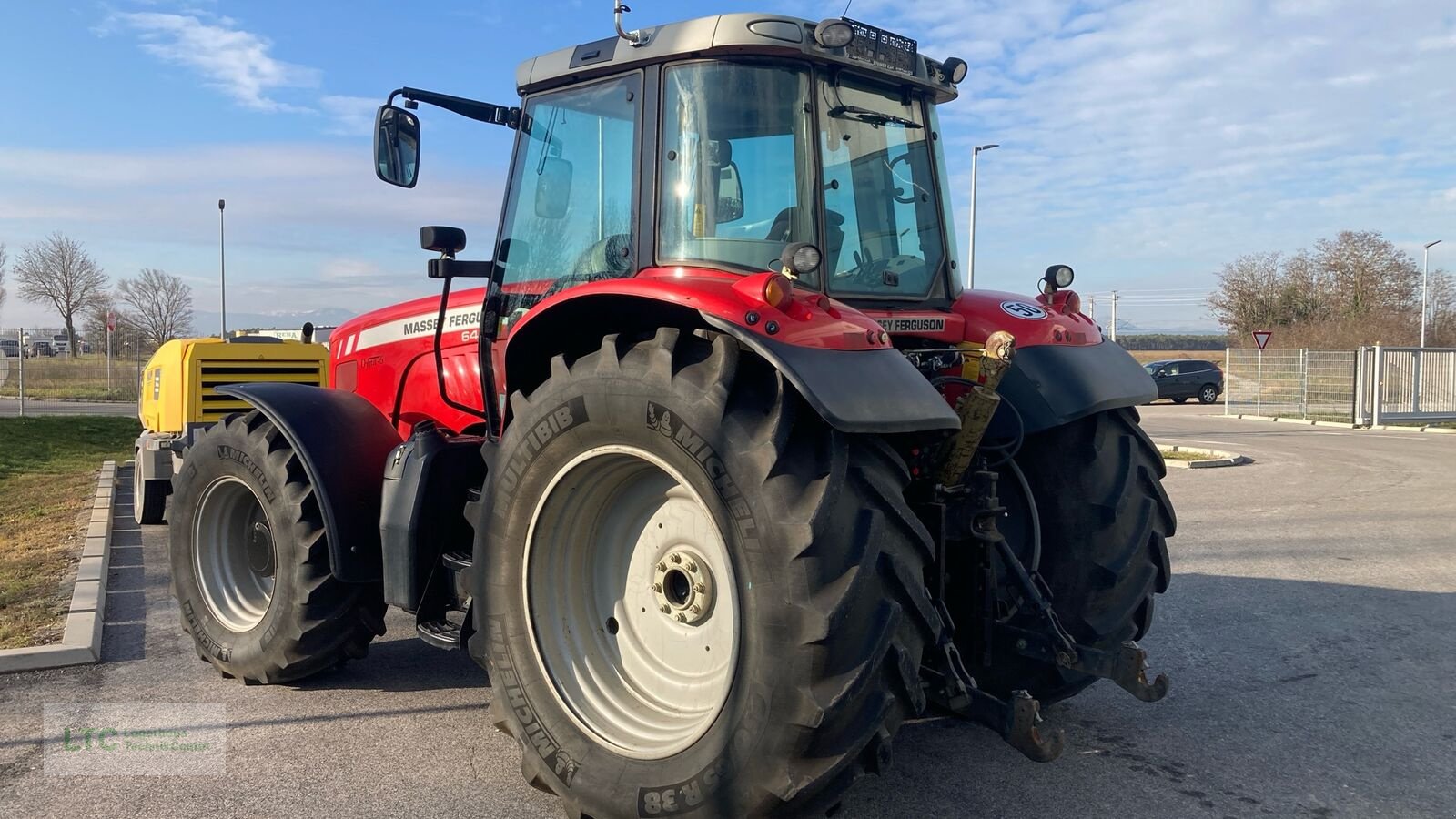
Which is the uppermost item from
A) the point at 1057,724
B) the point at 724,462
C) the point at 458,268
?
the point at 458,268

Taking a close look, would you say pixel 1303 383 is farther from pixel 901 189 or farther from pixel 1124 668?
pixel 1124 668

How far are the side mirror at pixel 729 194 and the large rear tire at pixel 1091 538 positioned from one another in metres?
1.57

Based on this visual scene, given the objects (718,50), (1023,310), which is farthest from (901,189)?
(718,50)

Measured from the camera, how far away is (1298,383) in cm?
2967

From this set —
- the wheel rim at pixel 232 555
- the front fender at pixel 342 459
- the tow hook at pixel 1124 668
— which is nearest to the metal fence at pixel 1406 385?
the tow hook at pixel 1124 668

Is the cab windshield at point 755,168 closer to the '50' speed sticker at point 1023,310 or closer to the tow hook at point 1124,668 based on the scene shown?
the '50' speed sticker at point 1023,310

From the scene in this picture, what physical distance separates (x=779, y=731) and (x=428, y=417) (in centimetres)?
326

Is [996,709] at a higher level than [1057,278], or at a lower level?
lower

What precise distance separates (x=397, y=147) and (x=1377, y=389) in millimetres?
27230

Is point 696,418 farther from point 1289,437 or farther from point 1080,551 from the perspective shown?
point 1289,437

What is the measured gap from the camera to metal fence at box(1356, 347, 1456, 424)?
85.5ft

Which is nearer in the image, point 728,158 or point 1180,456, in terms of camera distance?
point 728,158

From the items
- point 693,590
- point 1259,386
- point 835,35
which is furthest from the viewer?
point 1259,386

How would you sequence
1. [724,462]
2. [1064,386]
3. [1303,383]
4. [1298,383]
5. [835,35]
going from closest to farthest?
[724,462] → [835,35] → [1064,386] → [1303,383] → [1298,383]
